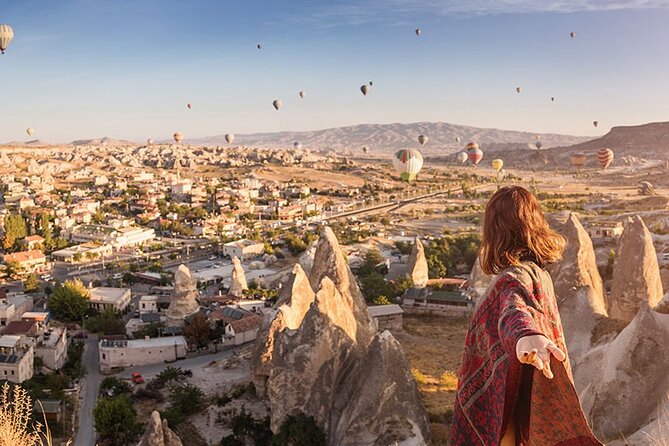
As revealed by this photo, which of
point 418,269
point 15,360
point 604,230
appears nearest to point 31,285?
point 15,360

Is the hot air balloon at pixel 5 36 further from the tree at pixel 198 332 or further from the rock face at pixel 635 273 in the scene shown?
the rock face at pixel 635 273

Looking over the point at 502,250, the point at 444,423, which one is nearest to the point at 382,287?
the point at 444,423

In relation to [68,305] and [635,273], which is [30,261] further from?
[635,273]

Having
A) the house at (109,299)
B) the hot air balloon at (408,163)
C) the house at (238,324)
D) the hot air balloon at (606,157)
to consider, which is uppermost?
the hot air balloon at (408,163)

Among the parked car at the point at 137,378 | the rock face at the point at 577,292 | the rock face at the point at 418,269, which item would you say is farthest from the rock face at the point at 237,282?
the rock face at the point at 577,292

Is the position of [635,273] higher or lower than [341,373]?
higher

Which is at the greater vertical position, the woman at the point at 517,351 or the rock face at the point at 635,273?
the woman at the point at 517,351
